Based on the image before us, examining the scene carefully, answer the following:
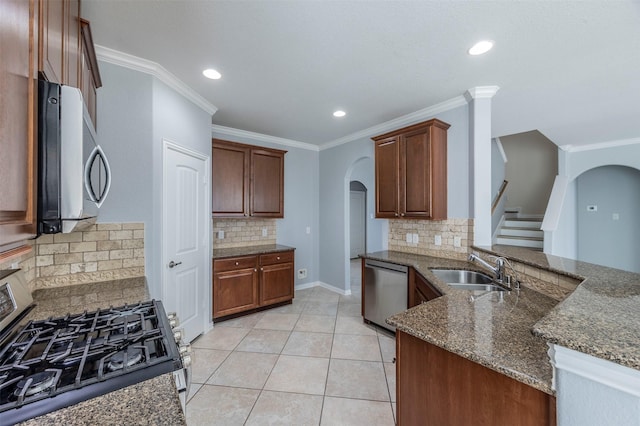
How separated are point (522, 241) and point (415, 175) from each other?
361 centimetres

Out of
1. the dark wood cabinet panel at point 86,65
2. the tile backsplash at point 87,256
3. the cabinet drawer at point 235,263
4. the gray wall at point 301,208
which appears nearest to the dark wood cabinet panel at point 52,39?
the dark wood cabinet panel at point 86,65

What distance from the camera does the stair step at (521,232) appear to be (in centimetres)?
507

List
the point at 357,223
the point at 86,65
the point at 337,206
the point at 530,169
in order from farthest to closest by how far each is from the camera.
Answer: the point at 357,223 → the point at 530,169 → the point at 337,206 → the point at 86,65

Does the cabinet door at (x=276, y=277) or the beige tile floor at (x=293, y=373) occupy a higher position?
the cabinet door at (x=276, y=277)

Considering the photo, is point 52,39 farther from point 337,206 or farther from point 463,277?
point 337,206

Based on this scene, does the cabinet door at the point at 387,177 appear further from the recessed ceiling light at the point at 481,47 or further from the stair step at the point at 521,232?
the stair step at the point at 521,232

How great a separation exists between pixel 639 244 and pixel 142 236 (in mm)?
7665

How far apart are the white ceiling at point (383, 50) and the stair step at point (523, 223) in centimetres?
259

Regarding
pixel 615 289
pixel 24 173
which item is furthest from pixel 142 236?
pixel 615 289

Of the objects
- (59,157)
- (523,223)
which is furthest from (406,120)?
(523,223)

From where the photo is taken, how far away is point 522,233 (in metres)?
5.24

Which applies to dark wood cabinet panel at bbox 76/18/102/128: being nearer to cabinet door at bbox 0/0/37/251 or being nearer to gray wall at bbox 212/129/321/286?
cabinet door at bbox 0/0/37/251

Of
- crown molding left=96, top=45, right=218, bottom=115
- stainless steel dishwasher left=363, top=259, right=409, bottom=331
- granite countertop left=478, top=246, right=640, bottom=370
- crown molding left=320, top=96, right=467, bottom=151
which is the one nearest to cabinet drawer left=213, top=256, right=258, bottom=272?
stainless steel dishwasher left=363, top=259, right=409, bottom=331

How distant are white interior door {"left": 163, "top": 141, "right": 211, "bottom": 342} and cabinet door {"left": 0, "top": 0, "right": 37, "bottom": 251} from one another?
1.80 metres
